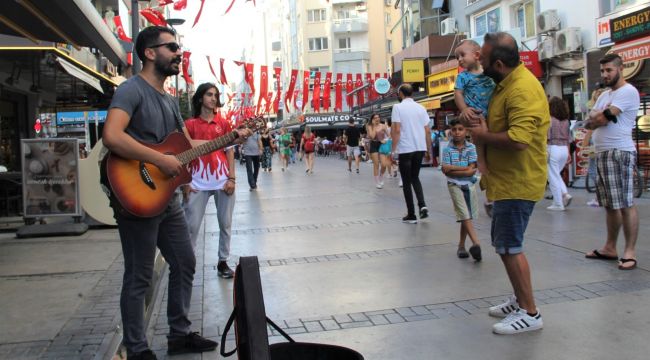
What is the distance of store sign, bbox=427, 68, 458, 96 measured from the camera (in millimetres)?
24773

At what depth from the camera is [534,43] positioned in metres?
22.0

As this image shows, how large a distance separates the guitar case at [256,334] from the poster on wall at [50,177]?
271 inches

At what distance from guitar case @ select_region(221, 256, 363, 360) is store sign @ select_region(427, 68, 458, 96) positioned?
72.6 ft

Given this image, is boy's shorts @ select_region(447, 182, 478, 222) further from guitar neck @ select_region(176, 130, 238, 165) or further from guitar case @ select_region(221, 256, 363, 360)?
guitar case @ select_region(221, 256, 363, 360)

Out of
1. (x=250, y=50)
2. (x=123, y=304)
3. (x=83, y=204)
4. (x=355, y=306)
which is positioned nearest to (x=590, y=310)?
(x=355, y=306)

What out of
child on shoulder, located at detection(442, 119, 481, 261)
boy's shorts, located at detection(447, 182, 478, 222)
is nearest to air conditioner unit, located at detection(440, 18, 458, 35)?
child on shoulder, located at detection(442, 119, 481, 261)

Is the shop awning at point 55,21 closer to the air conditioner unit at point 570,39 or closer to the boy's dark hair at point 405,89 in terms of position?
the boy's dark hair at point 405,89

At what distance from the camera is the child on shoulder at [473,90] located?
12.9ft

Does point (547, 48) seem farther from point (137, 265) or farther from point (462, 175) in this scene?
point (137, 265)

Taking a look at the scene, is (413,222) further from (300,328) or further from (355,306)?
(300,328)

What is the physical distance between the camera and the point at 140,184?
11.3ft

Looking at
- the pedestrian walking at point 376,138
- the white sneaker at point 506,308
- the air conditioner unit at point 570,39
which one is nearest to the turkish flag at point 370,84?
the air conditioner unit at point 570,39

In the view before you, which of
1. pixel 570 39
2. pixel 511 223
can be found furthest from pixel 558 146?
pixel 570 39

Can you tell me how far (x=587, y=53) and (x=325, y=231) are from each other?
46.2ft
